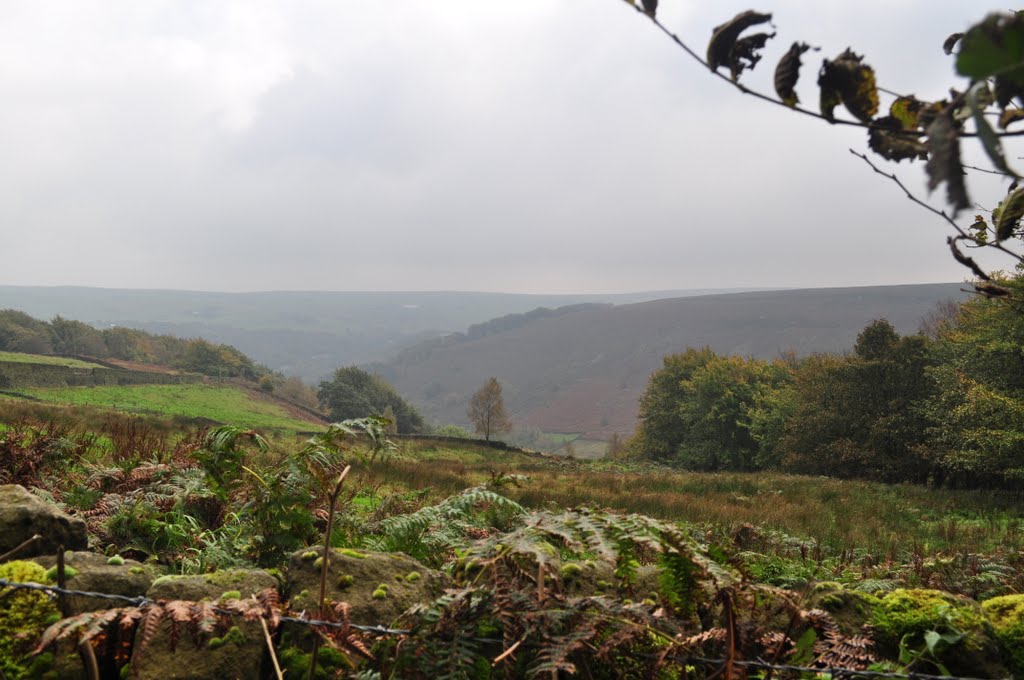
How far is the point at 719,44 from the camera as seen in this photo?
1314 millimetres

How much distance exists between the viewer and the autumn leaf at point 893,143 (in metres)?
1.31

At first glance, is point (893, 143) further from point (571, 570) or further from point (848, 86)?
point (571, 570)

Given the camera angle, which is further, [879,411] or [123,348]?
[123,348]

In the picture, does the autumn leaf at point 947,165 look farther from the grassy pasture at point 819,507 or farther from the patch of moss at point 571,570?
the grassy pasture at point 819,507

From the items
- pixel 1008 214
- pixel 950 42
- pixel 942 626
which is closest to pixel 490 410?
pixel 942 626

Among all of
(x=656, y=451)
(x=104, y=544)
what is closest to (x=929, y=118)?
(x=104, y=544)

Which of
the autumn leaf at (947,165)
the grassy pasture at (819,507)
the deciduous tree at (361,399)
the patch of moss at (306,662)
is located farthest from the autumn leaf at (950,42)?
the deciduous tree at (361,399)

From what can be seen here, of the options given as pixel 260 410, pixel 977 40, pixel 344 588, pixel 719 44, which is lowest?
pixel 260 410

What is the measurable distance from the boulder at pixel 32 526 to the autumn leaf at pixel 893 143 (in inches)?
152

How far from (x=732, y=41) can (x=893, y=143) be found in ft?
1.40

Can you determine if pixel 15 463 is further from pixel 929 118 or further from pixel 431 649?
pixel 929 118

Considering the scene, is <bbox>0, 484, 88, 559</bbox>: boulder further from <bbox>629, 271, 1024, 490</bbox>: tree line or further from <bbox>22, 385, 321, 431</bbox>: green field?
<bbox>22, 385, 321, 431</bbox>: green field

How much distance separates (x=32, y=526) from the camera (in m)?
3.07

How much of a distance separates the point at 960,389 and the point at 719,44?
29.5 m
